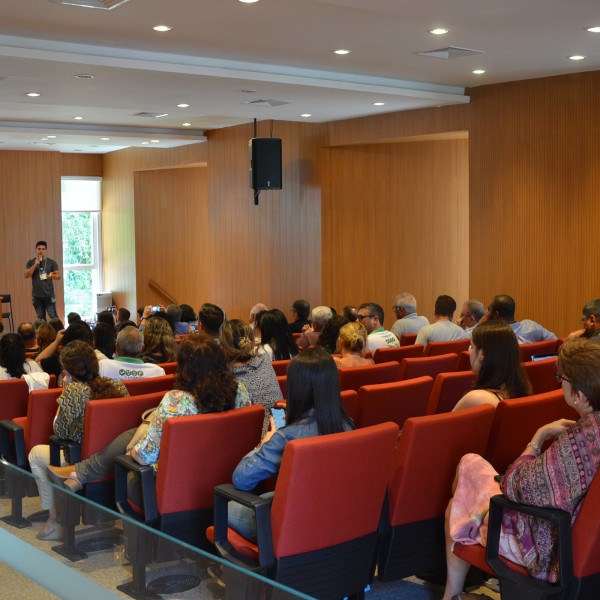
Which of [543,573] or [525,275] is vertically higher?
[525,275]

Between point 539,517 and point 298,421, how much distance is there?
36.6 inches

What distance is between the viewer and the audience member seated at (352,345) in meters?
5.41

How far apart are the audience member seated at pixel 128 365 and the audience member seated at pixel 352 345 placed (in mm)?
1166

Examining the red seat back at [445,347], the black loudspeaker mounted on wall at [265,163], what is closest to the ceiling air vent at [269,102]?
the black loudspeaker mounted on wall at [265,163]

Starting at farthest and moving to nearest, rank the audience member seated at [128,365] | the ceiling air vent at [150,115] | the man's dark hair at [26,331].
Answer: the ceiling air vent at [150,115] → the man's dark hair at [26,331] → the audience member seated at [128,365]

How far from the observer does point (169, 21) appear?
633cm

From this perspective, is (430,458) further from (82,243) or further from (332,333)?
(82,243)

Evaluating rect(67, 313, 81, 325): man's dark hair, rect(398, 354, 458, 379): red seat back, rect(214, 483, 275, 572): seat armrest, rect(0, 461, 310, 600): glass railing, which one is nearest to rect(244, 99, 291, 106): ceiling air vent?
rect(67, 313, 81, 325): man's dark hair

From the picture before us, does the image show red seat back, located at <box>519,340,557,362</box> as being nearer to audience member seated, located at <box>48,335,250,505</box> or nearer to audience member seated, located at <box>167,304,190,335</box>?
audience member seated, located at <box>48,335,250,505</box>

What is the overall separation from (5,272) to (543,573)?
1491 cm

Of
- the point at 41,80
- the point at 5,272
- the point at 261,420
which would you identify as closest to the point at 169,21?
the point at 41,80

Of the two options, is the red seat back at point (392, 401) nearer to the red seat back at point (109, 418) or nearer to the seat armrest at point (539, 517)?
the red seat back at point (109, 418)

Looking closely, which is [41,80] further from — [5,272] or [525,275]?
[5,272]

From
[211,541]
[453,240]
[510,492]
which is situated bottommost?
[211,541]
